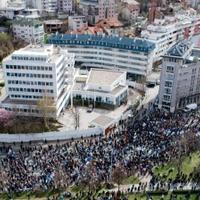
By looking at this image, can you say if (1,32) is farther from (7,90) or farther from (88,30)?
(7,90)

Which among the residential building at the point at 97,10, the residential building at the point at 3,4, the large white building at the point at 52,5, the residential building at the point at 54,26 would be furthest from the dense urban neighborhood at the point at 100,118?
the large white building at the point at 52,5

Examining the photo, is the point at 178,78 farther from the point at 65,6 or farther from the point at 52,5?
the point at 52,5

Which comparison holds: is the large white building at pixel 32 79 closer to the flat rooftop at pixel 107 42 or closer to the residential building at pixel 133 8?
the flat rooftop at pixel 107 42

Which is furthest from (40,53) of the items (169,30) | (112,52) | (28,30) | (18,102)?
(169,30)

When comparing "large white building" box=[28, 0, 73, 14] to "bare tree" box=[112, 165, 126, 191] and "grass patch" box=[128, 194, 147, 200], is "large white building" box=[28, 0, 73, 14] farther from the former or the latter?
"grass patch" box=[128, 194, 147, 200]

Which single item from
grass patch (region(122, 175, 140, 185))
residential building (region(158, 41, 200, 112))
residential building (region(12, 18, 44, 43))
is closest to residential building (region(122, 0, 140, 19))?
residential building (region(12, 18, 44, 43))

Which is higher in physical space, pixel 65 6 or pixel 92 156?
pixel 65 6
